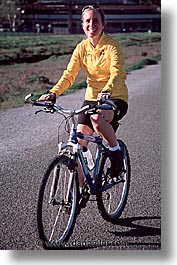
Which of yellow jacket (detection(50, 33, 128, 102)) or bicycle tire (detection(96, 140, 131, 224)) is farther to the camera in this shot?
bicycle tire (detection(96, 140, 131, 224))

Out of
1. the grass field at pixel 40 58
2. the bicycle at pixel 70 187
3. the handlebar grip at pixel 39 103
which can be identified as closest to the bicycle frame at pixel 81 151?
the bicycle at pixel 70 187

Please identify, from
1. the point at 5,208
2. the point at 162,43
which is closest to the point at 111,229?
the point at 5,208

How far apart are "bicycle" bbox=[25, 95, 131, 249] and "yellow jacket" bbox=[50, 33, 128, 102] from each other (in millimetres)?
127

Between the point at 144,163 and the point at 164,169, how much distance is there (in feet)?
0.36

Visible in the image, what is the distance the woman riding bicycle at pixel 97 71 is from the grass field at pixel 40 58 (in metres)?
0.17

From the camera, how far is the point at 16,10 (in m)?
2.13

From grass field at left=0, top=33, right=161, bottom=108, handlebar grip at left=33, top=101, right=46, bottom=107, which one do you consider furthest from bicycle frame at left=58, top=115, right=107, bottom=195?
grass field at left=0, top=33, right=161, bottom=108

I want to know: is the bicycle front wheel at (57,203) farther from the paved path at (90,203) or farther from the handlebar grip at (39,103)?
the handlebar grip at (39,103)

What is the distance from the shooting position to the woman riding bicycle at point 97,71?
178cm

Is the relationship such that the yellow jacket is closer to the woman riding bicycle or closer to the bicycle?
the woman riding bicycle

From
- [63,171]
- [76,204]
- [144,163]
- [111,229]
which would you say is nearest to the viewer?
[63,171]

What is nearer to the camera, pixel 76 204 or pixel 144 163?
pixel 76 204

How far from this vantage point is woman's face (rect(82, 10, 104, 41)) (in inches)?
70.5

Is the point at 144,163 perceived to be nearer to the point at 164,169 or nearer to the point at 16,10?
the point at 164,169
